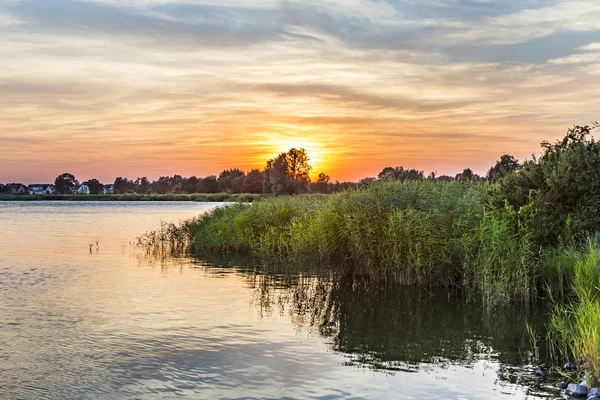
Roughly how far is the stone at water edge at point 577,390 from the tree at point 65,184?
642ft

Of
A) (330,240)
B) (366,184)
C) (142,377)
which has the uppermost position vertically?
(366,184)

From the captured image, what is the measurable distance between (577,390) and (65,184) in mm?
197744

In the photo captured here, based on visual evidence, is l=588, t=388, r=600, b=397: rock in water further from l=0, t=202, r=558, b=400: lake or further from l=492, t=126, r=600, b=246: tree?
l=492, t=126, r=600, b=246: tree

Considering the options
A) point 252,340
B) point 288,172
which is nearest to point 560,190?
point 252,340

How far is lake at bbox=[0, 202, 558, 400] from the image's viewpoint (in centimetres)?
1052

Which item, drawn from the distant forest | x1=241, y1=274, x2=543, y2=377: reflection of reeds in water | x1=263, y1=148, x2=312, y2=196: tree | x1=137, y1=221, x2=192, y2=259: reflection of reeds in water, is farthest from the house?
x1=241, y1=274, x2=543, y2=377: reflection of reeds in water

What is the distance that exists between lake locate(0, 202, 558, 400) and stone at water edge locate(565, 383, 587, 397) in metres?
0.43

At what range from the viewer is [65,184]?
190 meters

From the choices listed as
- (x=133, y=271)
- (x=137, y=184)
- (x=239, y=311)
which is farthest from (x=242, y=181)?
(x=239, y=311)

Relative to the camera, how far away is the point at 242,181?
146 metres

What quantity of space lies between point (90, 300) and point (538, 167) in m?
17.4

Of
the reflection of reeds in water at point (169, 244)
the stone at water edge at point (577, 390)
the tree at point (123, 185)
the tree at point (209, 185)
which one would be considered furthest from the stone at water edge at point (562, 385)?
the tree at point (123, 185)

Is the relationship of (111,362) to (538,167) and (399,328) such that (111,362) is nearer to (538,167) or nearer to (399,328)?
(399,328)

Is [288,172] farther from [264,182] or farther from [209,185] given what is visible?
[209,185]
